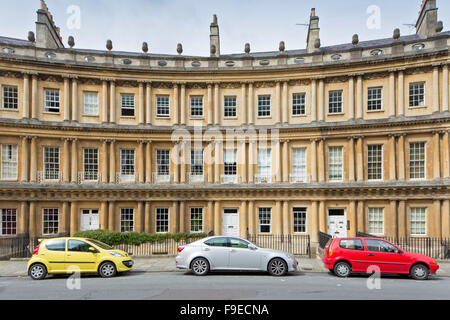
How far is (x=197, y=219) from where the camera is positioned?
2473 centimetres

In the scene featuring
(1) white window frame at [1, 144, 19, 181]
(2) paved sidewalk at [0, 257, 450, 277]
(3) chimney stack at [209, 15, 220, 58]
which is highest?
(3) chimney stack at [209, 15, 220, 58]

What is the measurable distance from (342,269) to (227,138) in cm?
1394

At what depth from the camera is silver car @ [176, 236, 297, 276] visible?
41.5ft

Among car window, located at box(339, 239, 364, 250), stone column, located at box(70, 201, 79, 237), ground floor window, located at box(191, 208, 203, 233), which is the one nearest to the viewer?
car window, located at box(339, 239, 364, 250)

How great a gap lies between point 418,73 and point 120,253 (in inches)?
851

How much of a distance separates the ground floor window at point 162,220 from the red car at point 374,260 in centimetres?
1417

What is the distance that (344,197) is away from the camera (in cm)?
2319

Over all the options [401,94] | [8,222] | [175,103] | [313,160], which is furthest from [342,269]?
[8,222]

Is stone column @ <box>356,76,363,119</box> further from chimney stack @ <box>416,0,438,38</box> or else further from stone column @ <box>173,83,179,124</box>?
stone column @ <box>173,83,179,124</box>

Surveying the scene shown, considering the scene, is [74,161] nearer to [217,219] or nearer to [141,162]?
[141,162]

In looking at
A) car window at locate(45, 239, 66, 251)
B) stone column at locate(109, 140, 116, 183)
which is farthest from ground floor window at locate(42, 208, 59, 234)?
car window at locate(45, 239, 66, 251)

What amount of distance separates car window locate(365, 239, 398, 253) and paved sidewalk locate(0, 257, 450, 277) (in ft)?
7.41
